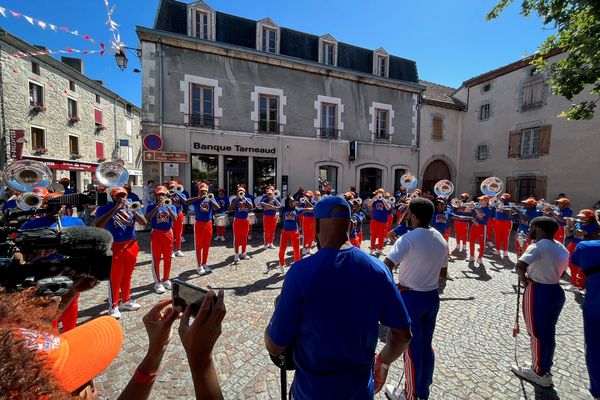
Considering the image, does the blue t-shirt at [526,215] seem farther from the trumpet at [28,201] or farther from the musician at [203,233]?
the trumpet at [28,201]

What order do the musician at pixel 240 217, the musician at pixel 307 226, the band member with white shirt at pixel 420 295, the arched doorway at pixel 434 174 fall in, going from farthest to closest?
the arched doorway at pixel 434 174
the musician at pixel 307 226
the musician at pixel 240 217
the band member with white shirt at pixel 420 295

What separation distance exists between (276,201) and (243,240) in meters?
1.57

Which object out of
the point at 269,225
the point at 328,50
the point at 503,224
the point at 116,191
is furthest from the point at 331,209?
the point at 328,50

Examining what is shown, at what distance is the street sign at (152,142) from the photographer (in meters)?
10.5

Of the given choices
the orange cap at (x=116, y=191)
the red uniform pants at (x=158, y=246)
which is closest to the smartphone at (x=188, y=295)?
the orange cap at (x=116, y=191)

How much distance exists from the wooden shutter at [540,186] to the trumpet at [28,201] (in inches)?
782

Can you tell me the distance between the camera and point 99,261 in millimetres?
1790

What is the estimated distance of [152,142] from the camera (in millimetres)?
A: 10570

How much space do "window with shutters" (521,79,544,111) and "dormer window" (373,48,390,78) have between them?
26.1ft

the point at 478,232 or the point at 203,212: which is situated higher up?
the point at 203,212

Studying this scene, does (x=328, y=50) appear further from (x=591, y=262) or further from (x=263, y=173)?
(x=591, y=262)

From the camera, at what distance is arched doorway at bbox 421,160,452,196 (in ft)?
58.9

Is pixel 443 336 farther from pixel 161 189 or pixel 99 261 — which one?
pixel 161 189

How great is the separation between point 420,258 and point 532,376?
2067mm
